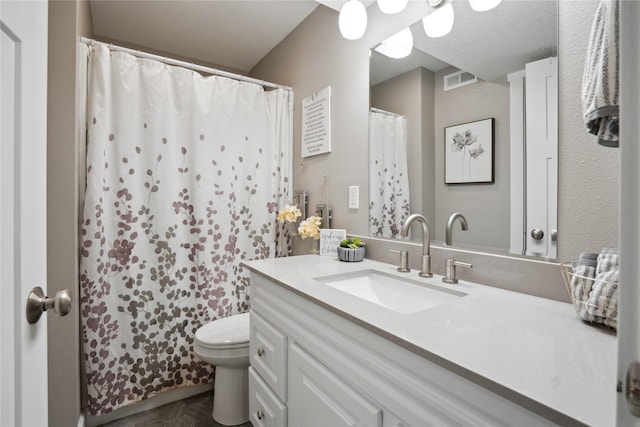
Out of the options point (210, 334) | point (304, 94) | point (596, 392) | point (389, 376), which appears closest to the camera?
point (596, 392)

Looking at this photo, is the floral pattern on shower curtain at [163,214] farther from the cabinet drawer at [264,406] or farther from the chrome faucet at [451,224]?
the chrome faucet at [451,224]

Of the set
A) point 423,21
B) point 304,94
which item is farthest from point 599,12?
point 304,94

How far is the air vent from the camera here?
1.24 metres

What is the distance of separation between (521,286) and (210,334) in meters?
1.52

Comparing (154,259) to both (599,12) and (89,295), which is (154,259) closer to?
(89,295)

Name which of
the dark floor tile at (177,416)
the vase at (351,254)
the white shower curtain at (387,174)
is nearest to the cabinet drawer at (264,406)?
the dark floor tile at (177,416)

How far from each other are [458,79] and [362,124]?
557mm

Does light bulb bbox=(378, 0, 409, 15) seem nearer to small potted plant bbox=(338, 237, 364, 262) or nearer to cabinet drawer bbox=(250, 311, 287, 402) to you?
small potted plant bbox=(338, 237, 364, 262)

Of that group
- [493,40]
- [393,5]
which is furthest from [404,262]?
[393,5]

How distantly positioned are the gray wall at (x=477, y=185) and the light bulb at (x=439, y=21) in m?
0.17

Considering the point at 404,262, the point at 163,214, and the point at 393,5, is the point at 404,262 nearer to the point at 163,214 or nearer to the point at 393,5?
the point at 393,5

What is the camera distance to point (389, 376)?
0.74 m

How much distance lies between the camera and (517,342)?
66 cm

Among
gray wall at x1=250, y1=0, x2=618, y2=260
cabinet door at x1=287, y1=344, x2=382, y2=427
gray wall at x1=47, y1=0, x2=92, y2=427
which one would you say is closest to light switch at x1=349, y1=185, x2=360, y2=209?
gray wall at x1=250, y1=0, x2=618, y2=260
